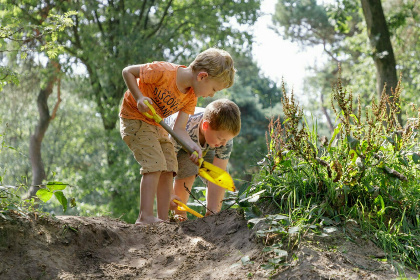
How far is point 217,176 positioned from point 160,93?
758 millimetres

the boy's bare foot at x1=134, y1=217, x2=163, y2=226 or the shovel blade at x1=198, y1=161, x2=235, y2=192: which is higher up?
the shovel blade at x1=198, y1=161, x2=235, y2=192

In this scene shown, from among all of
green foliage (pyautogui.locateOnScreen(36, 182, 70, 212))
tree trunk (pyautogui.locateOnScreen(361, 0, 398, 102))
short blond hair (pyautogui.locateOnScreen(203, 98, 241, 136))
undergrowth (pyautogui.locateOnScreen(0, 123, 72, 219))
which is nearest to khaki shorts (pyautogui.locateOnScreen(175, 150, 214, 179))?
short blond hair (pyautogui.locateOnScreen(203, 98, 241, 136))

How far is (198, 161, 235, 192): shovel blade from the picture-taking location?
2.86m

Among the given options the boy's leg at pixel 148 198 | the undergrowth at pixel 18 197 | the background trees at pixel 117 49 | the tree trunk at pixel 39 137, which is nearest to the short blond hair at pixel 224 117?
the boy's leg at pixel 148 198

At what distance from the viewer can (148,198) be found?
9.87ft

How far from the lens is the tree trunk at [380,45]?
665 cm

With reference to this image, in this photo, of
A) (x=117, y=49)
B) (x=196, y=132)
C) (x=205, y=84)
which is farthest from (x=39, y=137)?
(x=205, y=84)

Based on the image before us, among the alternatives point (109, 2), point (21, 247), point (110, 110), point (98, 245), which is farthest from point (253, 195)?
point (109, 2)

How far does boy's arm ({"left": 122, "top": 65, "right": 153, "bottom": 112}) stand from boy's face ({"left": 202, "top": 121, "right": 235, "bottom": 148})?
536mm

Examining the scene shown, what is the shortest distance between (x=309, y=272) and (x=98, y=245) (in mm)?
1251

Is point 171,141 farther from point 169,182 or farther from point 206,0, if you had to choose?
point 206,0

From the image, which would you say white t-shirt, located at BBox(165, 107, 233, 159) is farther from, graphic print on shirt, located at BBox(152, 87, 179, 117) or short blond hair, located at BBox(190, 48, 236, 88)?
short blond hair, located at BBox(190, 48, 236, 88)

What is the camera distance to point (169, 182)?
329 cm

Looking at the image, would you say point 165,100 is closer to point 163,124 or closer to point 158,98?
point 158,98
